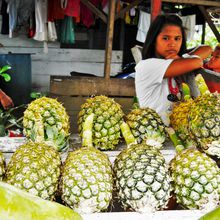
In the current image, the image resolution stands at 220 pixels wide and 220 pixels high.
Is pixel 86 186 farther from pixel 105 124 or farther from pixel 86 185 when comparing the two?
pixel 105 124

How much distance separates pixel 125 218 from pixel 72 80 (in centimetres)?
411

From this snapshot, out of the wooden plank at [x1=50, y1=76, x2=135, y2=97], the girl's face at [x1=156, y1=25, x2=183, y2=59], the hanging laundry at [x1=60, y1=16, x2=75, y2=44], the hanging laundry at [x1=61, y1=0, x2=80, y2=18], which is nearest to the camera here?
the girl's face at [x1=156, y1=25, x2=183, y2=59]

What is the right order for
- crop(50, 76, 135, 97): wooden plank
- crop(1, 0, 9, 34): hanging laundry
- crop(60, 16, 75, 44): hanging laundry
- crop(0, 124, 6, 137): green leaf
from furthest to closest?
crop(60, 16, 75, 44): hanging laundry < crop(1, 0, 9, 34): hanging laundry < crop(50, 76, 135, 97): wooden plank < crop(0, 124, 6, 137): green leaf

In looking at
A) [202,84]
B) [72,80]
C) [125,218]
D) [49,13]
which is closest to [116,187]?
[125,218]

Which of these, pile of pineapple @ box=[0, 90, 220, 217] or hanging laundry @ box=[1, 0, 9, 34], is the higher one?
hanging laundry @ box=[1, 0, 9, 34]

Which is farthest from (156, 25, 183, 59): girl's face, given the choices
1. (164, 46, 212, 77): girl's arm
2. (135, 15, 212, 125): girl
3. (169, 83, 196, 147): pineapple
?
(169, 83, 196, 147): pineapple

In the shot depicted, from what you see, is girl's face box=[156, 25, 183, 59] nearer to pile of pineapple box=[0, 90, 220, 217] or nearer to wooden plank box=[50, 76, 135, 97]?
pile of pineapple box=[0, 90, 220, 217]

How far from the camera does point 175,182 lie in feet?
6.00

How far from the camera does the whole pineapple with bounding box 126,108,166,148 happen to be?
2271 mm

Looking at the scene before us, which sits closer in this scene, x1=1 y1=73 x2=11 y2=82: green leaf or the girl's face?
the girl's face

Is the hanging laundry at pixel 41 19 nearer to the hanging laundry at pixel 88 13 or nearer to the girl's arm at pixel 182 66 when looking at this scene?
the hanging laundry at pixel 88 13

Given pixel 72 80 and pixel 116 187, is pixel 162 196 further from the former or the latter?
pixel 72 80

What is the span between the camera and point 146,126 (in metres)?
2.28

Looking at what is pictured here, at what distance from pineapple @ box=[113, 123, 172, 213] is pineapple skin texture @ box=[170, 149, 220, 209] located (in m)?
0.06
